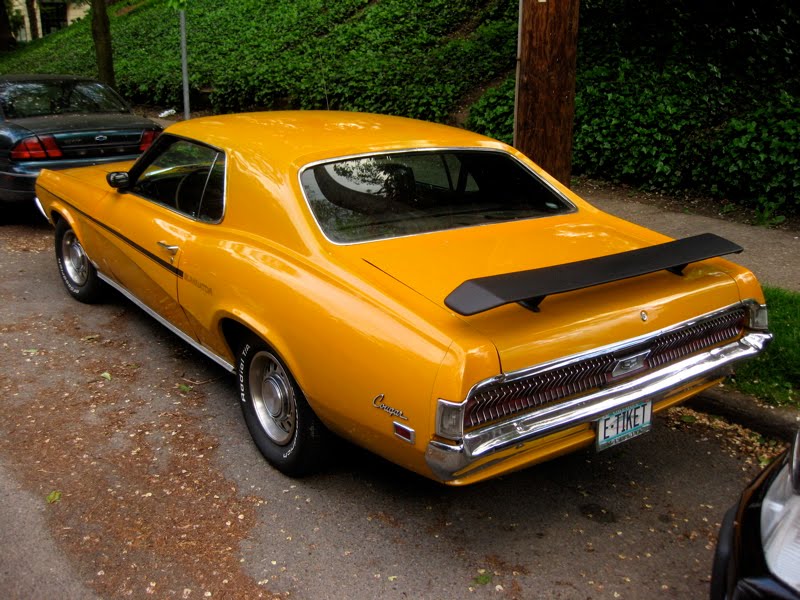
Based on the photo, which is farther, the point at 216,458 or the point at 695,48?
the point at 695,48

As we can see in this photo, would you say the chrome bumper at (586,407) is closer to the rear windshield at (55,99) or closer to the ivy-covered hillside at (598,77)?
the ivy-covered hillside at (598,77)

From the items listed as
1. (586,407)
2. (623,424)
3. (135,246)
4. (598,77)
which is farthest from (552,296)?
(598,77)

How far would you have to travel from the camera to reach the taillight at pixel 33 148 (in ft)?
24.8

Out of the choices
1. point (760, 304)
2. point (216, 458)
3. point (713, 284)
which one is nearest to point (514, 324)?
point (713, 284)

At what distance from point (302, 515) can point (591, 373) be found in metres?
1.39

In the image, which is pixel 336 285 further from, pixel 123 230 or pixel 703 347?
pixel 123 230

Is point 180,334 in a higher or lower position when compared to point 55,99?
lower

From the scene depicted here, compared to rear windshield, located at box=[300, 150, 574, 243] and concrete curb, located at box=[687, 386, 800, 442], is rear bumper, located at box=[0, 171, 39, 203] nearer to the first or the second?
rear windshield, located at box=[300, 150, 574, 243]

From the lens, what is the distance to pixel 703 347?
11.5ft

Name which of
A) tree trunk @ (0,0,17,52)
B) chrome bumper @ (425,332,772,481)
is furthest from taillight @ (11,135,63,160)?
tree trunk @ (0,0,17,52)

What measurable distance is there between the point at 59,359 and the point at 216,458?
5.78 ft

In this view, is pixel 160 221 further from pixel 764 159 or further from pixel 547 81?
pixel 764 159

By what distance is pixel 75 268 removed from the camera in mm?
6035

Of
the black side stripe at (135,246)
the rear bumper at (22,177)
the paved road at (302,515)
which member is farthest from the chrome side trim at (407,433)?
the rear bumper at (22,177)
